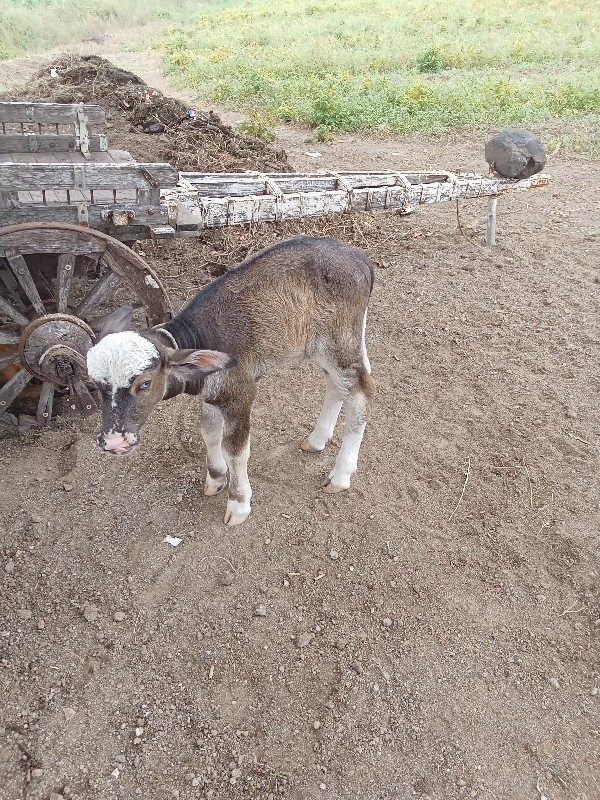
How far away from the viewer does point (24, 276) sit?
4445 millimetres

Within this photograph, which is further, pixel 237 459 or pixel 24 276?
pixel 24 276

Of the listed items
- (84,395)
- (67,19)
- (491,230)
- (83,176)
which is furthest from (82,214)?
(67,19)

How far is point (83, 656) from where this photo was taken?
375cm

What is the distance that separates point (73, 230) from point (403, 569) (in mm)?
3073

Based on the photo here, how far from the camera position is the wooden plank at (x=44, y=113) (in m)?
5.98

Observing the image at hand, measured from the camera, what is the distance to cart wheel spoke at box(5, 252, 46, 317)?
4.36m

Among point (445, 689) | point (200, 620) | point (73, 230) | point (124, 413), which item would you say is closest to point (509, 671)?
point (445, 689)

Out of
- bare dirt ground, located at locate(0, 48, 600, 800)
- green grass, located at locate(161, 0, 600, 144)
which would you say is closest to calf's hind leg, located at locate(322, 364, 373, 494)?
bare dirt ground, located at locate(0, 48, 600, 800)

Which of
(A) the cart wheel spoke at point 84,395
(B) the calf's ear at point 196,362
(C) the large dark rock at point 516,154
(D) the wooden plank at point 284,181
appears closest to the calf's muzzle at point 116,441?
(B) the calf's ear at point 196,362

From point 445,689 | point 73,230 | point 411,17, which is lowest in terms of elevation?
point 445,689

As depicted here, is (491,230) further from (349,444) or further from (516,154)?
(349,444)

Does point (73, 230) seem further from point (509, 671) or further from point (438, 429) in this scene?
point (509, 671)

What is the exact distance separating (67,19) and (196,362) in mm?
31558

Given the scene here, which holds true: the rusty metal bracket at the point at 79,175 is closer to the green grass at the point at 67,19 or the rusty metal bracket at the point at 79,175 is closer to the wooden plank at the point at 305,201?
the wooden plank at the point at 305,201
